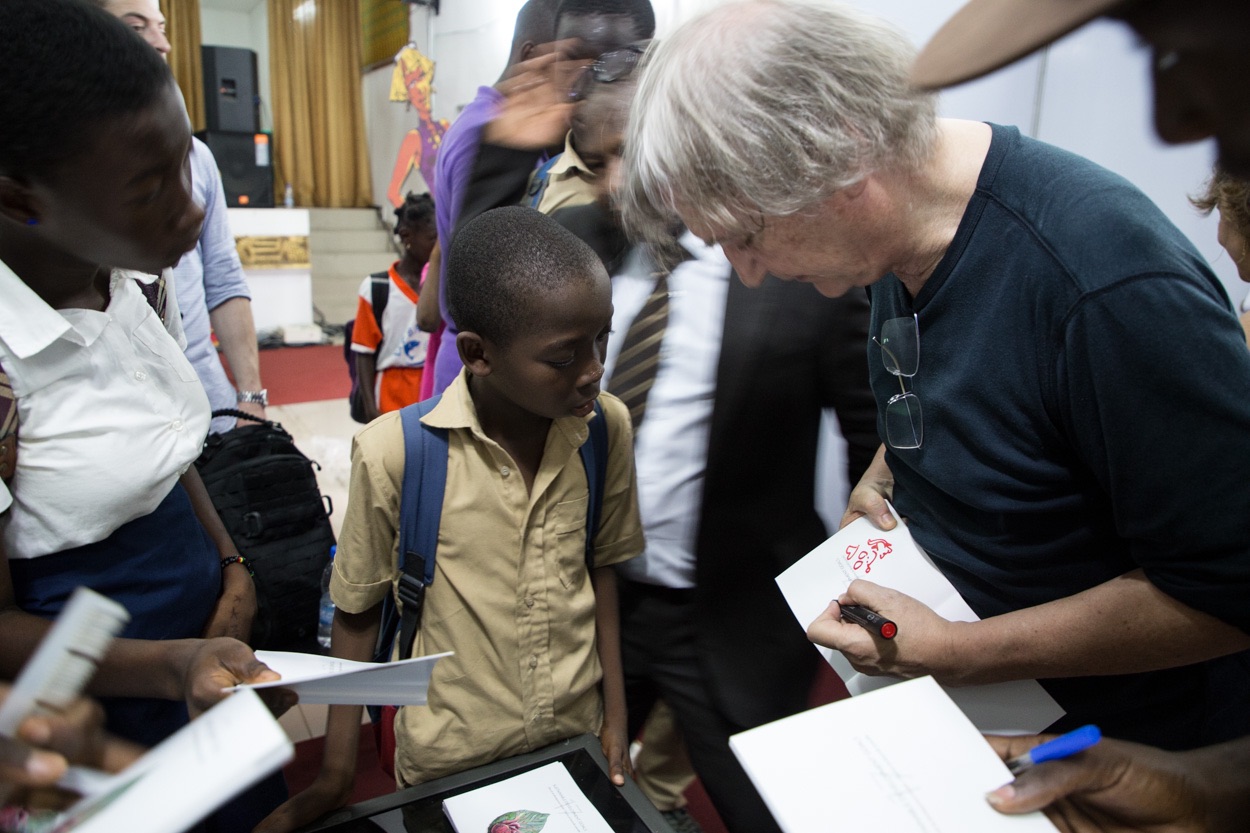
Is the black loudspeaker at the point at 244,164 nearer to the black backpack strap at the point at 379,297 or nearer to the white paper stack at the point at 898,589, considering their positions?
the black backpack strap at the point at 379,297

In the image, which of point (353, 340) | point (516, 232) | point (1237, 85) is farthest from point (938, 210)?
point (353, 340)

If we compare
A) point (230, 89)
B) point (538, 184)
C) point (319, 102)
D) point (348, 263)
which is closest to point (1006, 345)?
point (538, 184)

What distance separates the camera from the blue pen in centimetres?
81

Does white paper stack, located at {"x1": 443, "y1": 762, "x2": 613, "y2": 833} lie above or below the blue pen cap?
below

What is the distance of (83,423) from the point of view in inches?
36.5

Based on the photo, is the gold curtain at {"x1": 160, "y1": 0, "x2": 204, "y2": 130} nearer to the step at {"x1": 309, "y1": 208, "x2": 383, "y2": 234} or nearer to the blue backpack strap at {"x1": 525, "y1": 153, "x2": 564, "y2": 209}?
the step at {"x1": 309, "y1": 208, "x2": 383, "y2": 234}

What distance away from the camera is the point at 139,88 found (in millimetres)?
884

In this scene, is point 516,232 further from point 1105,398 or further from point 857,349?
point 1105,398

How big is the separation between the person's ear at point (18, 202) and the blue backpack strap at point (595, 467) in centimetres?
78

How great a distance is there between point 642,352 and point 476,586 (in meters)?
0.51

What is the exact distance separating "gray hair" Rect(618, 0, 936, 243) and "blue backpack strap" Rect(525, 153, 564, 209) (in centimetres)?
82

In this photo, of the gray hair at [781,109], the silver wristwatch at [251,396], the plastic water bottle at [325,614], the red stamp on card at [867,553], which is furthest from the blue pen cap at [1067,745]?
the silver wristwatch at [251,396]

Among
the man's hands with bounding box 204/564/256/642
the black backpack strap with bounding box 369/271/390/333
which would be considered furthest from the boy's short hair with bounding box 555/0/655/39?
the black backpack strap with bounding box 369/271/390/333

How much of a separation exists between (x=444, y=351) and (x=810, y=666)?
1.12m
